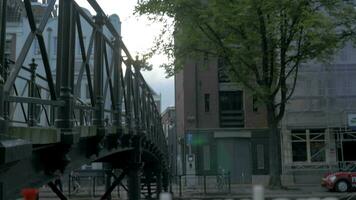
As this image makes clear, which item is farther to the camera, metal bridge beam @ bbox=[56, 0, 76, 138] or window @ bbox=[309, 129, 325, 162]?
window @ bbox=[309, 129, 325, 162]

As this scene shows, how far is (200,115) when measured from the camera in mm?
40500

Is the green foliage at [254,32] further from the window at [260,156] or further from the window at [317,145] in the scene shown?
the window at [260,156]

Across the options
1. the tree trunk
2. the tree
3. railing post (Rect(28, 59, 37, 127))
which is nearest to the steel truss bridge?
railing post (Rect(28, 59, 37, 127))

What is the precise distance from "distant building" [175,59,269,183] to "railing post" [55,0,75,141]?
32422 mm

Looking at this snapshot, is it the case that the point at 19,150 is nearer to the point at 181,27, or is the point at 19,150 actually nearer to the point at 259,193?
the point at 259,193

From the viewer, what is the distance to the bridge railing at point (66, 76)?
533cm

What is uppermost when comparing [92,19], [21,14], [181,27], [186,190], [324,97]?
[181,27]

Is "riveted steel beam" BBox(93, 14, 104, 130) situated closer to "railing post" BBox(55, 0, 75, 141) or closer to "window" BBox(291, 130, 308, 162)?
"railing post" BBox(55, 0, 75, 141)

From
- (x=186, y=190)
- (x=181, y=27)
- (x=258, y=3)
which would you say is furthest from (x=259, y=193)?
(x=186, y=190)

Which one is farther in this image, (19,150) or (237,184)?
(237,184)

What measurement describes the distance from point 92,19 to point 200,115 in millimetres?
32107

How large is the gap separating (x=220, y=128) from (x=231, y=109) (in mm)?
1732

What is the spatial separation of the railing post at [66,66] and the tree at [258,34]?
64.8 feet

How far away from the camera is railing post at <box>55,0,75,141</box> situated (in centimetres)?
638
